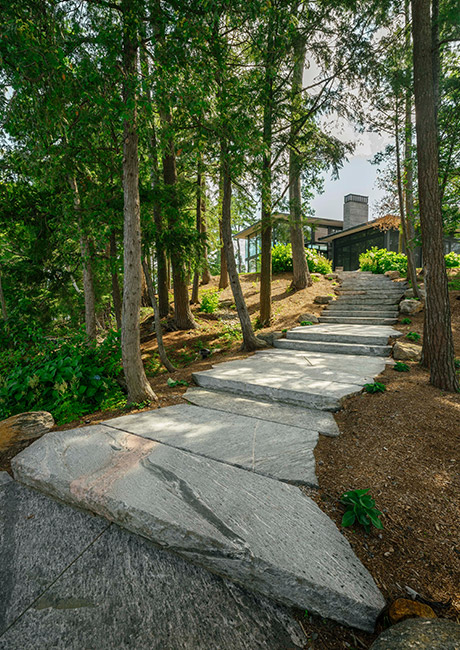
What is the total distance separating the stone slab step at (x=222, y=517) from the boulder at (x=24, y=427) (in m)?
0.58

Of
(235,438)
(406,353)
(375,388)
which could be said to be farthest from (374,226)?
(235,438)

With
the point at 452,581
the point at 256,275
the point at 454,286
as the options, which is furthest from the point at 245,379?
the point at 256,275

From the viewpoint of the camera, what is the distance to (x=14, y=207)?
609 centimetres

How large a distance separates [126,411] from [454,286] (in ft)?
31.6

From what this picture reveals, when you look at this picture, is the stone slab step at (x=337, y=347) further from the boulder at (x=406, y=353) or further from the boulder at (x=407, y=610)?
the boulder at (x=407, y=610)

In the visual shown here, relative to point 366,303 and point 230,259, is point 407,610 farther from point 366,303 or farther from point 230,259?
point 366,303

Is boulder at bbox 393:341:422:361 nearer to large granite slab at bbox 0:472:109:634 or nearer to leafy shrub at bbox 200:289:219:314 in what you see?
large granite slab at bbox 0:472:109:634

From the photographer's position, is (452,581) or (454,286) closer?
(452,581)

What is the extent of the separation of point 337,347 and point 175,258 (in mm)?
4068

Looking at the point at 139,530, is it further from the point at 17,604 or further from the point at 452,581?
the point at 452,581

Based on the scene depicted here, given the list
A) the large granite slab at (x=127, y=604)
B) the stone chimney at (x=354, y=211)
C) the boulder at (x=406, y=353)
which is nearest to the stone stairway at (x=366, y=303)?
the boulder at (x=406, y=353)

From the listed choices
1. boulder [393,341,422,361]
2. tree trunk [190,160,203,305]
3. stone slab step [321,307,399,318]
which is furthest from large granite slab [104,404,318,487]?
stone slab step [321,307,399,318]

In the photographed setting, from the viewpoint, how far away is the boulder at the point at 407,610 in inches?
46.4

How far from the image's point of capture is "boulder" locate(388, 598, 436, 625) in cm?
118
